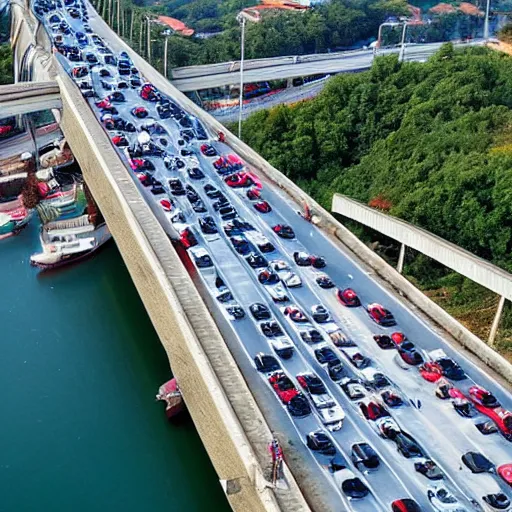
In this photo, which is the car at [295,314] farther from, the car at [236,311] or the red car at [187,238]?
the red car at [187,238]

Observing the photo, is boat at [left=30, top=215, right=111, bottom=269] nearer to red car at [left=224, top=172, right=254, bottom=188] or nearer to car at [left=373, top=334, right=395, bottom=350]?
red car at [left=224, top=172, right=254, bottom=188]

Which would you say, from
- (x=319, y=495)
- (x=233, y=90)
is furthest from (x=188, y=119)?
(x=319, y=495)

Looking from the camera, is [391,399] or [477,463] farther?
[391,399]

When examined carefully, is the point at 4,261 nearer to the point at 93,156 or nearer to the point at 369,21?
the point at 93,156

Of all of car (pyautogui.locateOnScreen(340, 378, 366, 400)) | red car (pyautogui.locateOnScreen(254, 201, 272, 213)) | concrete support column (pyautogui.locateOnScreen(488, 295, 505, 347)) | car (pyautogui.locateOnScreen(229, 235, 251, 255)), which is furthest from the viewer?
red car (pyautogui.locateOnScreen(254, 201, 272, 213))

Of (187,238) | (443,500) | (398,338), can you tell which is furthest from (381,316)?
(187,238)

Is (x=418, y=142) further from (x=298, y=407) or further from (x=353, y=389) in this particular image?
(x=298, y=407)

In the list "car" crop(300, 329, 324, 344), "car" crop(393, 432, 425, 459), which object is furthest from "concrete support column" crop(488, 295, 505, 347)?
"car" crop(393, 432, 425, 459)
